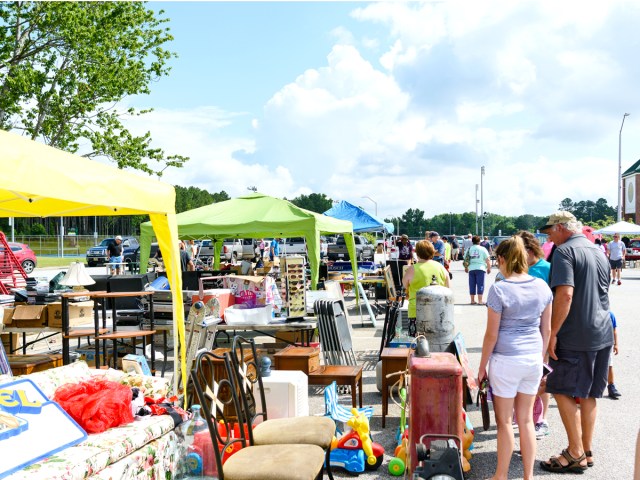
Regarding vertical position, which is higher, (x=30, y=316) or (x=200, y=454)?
(x=30, y=316)

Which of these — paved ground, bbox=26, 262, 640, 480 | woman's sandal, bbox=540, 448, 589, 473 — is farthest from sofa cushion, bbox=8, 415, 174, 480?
woman's sandal, bbox=540, 448, 589, 473

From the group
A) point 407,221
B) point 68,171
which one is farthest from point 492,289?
point 407,221

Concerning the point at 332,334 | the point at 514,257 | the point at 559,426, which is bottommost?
the point at 559,426

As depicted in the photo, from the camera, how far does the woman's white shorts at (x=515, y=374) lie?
4.04 metres

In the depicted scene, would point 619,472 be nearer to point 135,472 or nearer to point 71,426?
point 135,472

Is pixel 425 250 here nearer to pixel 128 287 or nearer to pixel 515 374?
pixel 515 374

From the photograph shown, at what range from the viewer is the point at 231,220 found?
1228 centimetres

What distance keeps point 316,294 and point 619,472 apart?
6.22 metres

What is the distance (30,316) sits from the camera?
7.57 m

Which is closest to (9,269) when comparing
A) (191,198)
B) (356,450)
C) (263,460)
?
(356,450)

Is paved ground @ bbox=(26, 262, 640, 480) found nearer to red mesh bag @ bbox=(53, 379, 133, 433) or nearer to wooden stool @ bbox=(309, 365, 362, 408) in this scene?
wooden stool @ bbox=(309, 365, 362, 408)

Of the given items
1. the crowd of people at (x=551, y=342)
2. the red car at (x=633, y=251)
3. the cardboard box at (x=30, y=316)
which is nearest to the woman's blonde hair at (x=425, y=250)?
the crowd of people at (x=551, y=342)

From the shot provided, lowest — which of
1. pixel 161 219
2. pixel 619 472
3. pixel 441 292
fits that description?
pixel 619 472

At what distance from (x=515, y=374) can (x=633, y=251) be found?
118 ft
